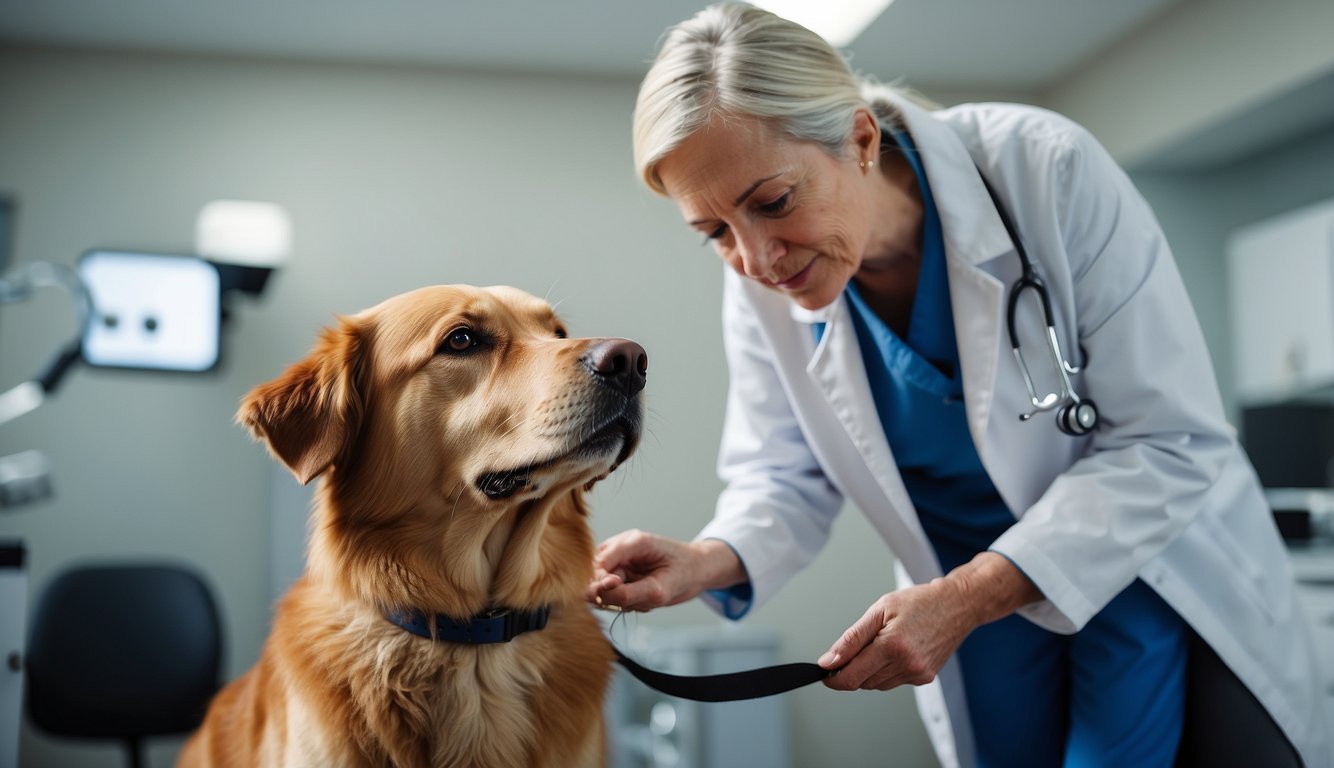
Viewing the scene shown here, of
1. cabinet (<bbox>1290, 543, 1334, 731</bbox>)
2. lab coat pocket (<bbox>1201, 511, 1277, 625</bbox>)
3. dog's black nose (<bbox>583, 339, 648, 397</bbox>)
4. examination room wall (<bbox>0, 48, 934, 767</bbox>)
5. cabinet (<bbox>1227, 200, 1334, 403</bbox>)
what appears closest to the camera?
dog's black nose (<bbox>583, 339, 648, 397</bbox>)

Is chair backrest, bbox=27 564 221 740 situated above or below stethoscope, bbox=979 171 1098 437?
below

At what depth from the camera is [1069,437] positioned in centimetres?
124

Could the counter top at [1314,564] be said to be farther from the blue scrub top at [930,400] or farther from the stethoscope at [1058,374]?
the stethoscope at [1058,374]

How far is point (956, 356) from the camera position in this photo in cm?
127

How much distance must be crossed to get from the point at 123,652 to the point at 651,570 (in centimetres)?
229

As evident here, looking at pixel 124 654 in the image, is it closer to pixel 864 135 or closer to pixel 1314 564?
pixel 864 135

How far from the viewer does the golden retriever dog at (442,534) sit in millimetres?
1012

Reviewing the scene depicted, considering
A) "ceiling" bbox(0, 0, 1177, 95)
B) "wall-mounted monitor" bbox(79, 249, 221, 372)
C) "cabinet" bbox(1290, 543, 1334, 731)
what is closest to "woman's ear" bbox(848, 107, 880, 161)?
"wall-mounted monitor" bbox(79, 249, 221, 372)

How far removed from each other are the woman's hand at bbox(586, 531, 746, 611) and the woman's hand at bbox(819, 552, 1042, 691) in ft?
0.80

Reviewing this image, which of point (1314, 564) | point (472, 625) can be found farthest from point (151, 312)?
point (1314, 564)

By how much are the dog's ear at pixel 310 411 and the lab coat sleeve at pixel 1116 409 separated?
713 millimetres

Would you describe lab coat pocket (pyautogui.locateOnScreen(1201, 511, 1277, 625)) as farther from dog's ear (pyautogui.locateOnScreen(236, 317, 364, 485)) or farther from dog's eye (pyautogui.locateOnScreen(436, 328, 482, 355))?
dog's ear (pyautogui.locateOnScreen(236, 317, 364, 485))

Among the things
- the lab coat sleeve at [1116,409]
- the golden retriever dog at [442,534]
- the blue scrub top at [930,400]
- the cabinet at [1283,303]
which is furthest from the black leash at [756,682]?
the cabinet at [1283,303]

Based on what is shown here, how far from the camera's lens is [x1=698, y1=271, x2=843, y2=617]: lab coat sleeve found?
1.40 m
